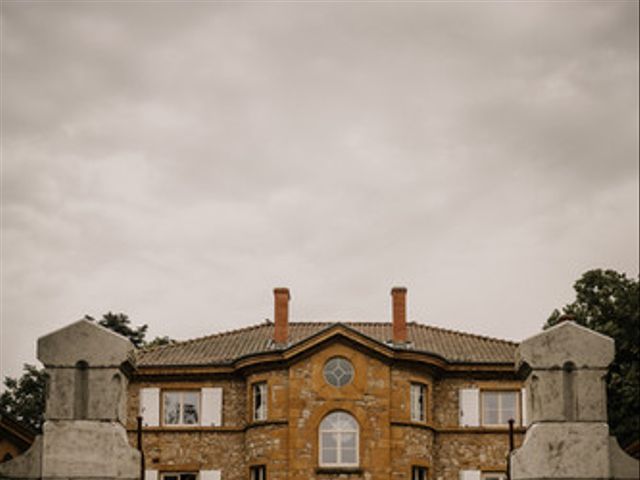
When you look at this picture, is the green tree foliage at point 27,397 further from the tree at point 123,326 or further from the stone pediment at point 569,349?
the stone pediment at point 569,349

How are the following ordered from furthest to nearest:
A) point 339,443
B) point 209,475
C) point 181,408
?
1. point 181,408
2. point 209,475
3. point 339,443

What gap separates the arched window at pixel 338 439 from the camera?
139ft

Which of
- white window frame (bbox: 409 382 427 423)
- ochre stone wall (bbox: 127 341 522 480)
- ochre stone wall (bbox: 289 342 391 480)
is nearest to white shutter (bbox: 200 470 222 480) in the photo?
ochre stone wall (bbox: 127 341 522 480)

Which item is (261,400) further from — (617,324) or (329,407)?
(617,324)

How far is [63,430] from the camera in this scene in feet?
42.8

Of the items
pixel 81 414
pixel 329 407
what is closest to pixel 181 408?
pixel 329 407

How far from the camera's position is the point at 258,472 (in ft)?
143

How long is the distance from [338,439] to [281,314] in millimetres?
5563

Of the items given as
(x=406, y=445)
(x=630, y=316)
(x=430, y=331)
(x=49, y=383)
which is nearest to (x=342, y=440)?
(x=406, y=445)

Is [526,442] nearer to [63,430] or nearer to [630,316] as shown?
[63,430]

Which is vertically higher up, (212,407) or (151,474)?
(212,407)

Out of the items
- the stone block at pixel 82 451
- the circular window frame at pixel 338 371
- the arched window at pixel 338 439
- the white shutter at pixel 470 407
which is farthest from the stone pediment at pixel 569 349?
the white shutter at pixel 470 407

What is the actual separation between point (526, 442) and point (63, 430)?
5.14 metres

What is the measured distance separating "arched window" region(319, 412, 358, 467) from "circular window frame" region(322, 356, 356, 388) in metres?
1.17
